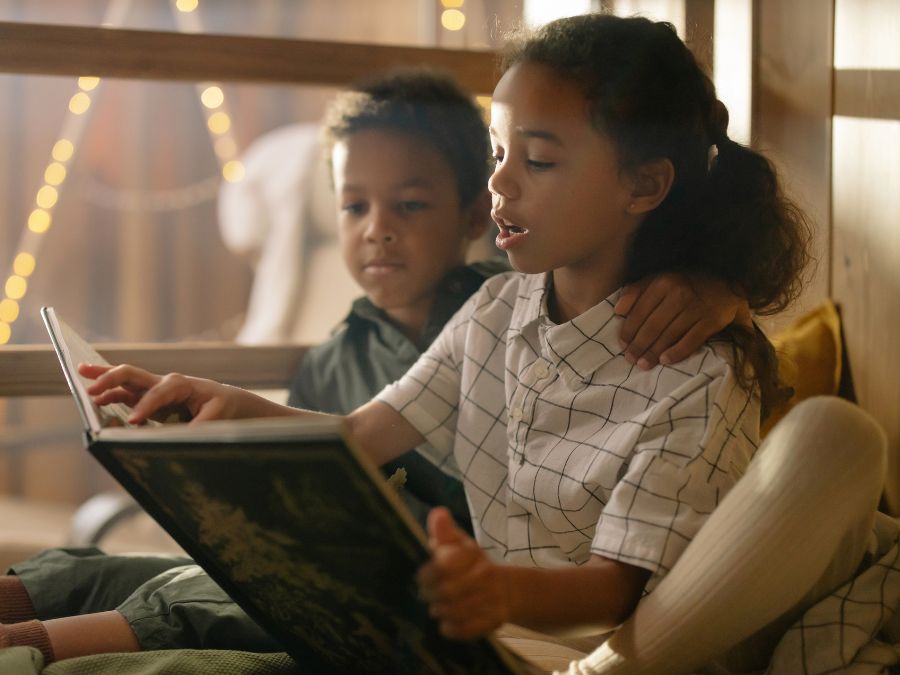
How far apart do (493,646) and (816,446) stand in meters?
0.24

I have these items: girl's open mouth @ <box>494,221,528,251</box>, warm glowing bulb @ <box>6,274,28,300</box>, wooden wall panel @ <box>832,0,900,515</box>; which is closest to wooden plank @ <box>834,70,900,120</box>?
wooden wall panel @ <box>832,0,900,515</box>

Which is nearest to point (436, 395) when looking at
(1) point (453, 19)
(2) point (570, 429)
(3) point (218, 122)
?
(2) point (570, 429)

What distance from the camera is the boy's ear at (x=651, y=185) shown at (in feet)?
2.79

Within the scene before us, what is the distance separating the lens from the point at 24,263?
2.75 metres

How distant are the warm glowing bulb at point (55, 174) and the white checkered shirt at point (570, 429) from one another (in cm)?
209

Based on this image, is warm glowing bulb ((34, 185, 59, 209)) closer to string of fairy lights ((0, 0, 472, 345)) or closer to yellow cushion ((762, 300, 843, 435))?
string of fairy lights ((0, 0, 472, 345))

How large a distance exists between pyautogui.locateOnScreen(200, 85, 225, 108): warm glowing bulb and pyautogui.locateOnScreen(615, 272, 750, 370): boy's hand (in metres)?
2.24

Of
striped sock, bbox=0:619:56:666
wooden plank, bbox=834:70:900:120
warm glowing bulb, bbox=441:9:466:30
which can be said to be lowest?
striped sock, bbox=0:619:56:666

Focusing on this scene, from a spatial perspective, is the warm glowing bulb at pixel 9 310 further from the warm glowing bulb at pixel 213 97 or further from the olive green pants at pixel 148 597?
the olive green pants at pixel 148 597

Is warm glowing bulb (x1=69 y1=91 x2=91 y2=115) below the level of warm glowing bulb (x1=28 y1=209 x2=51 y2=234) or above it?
above

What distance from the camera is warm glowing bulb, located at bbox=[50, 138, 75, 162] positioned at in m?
2.76

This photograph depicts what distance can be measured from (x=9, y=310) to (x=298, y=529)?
2.25 m

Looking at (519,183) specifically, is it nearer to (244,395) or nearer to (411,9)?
(244,395)

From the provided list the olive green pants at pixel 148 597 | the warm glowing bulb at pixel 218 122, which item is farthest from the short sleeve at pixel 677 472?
the warm glowing bulb at pixel 218 122
